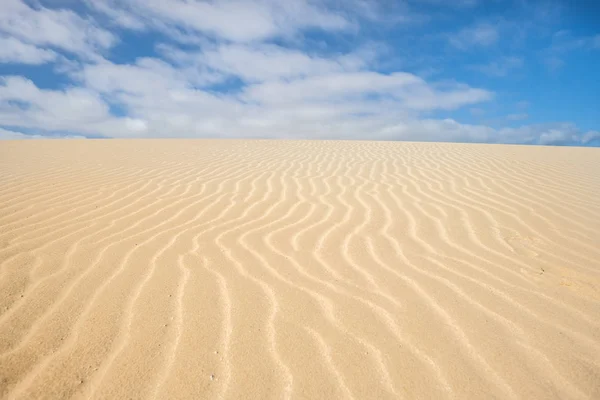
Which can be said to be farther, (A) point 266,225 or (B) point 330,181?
(B) point 330,181

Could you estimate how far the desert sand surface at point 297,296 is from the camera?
167 cm

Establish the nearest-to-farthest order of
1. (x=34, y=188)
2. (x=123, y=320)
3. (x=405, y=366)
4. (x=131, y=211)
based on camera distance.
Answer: (x=405, y=366)
(x=123, y=320)
(x=131, y=211)
(x=34, y=188)

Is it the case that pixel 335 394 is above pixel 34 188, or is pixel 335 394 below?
above

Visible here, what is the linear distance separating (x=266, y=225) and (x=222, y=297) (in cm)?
156

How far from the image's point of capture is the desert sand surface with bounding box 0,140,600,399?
167cm

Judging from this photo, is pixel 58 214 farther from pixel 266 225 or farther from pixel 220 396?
pixel 220 396

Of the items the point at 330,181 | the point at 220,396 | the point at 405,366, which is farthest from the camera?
the point at 330,181

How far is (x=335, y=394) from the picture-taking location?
158 cm

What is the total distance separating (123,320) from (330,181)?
4622mm

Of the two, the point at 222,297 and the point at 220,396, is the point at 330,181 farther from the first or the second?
the point at 220,396

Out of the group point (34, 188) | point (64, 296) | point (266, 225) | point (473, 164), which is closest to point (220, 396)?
point (64, 296)

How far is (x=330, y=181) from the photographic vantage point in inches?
247

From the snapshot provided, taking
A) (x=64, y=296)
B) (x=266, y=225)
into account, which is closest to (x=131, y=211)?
(x=266, y=225)

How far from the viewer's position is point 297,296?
7.87 ft
